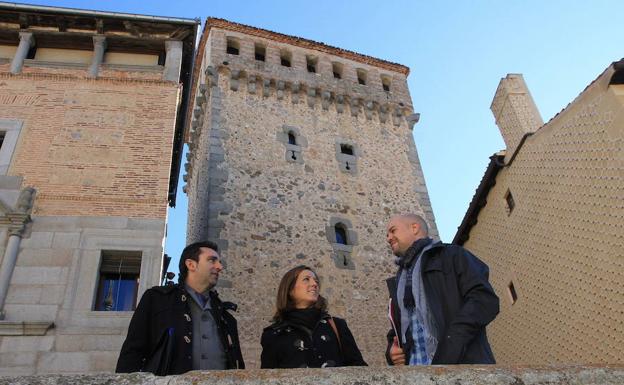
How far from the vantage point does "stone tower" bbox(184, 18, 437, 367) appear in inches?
509

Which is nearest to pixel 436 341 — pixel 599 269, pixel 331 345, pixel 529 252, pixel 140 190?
pixel 331 345

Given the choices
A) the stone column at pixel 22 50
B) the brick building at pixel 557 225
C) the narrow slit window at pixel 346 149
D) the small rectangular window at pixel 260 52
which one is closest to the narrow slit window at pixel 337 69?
the small rectangular window at pixel 260 52

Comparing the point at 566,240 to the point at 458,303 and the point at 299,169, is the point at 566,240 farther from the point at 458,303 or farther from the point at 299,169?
the point at 458,303

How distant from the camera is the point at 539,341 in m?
12.3

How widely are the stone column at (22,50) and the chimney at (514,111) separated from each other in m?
10.9

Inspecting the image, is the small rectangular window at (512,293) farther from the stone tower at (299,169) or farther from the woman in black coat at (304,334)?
the woman in black coat at (304,334)

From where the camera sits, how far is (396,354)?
428 centimetres

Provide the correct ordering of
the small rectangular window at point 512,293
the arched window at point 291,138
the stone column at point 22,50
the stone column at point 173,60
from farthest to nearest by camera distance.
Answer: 1. the arched window at point 291,138
2. the small rectangular window at point 512,293
3. the stone column at point 173,60
4. the stone column at point 22,50

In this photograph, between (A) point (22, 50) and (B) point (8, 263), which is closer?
(B) point (8, 263)

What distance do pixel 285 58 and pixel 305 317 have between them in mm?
15728

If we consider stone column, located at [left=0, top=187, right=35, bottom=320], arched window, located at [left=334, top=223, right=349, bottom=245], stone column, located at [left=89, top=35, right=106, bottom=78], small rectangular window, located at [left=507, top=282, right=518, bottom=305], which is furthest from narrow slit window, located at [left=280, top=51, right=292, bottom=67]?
stone column, located at [left=0, top=187, right=35, bottom=320]

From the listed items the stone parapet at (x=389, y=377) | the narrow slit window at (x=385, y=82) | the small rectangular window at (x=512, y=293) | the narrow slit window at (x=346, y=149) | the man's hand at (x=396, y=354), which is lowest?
the stone parapet at (x=389, y=377)

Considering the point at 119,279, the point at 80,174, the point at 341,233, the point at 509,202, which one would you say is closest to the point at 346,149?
the point at 341,233

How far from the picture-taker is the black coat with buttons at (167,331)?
409cm
